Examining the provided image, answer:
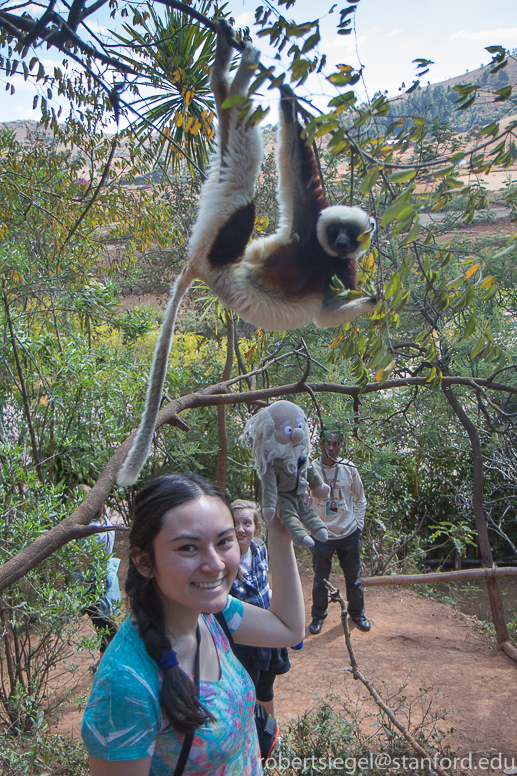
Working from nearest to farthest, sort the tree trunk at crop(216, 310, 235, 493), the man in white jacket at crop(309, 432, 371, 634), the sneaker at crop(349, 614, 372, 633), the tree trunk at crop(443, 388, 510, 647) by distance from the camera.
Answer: the tree trunk at crop(443, 388, 510, 647) < the man in white jacket at crop(309, 432, 371, 634) < the sneaker at crop(349, 614, 372, 633) < the tree trunk at crop(216, 310, 235, 493)

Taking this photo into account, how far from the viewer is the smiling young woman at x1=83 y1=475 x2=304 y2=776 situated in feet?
3.16

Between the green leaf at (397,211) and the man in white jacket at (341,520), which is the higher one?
the green leaf at (397,211)

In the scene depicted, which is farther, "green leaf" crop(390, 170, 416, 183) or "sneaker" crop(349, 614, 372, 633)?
"sneaker" crop(349, 614, 372, 633)

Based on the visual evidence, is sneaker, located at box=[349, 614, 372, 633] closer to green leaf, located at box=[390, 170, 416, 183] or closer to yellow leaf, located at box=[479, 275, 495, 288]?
yellow leaf, located at box=[479, 275, 495, 288]

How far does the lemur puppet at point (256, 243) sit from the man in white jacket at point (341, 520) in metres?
2.00

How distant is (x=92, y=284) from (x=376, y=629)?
531 centimetres

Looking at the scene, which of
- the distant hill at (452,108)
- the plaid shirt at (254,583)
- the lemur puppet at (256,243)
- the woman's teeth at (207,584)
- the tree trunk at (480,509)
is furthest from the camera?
the tree trunk at (480,509)

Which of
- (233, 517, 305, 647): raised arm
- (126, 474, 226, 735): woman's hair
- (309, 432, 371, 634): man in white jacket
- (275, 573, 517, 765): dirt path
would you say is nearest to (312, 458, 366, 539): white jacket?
(309, 432, 371, 634): man in white jacket

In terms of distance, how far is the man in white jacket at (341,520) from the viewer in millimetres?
4812

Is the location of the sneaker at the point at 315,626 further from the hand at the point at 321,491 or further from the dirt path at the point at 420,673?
the hand at the point at 321,491

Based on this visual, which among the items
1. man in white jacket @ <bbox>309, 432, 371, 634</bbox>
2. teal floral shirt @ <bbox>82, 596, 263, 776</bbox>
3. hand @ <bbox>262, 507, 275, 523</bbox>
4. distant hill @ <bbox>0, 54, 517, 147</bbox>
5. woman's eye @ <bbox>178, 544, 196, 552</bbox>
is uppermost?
distant hill @ <bbox>0, 54, 517, 147</bbox>

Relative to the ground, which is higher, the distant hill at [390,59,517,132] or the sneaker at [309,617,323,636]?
the distant hill at [390,59,517,132]

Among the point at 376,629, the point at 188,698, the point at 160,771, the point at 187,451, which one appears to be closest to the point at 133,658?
the point at 188,698

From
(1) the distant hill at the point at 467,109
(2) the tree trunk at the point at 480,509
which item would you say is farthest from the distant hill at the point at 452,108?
(2) the tree trunk at the point at 480,509
